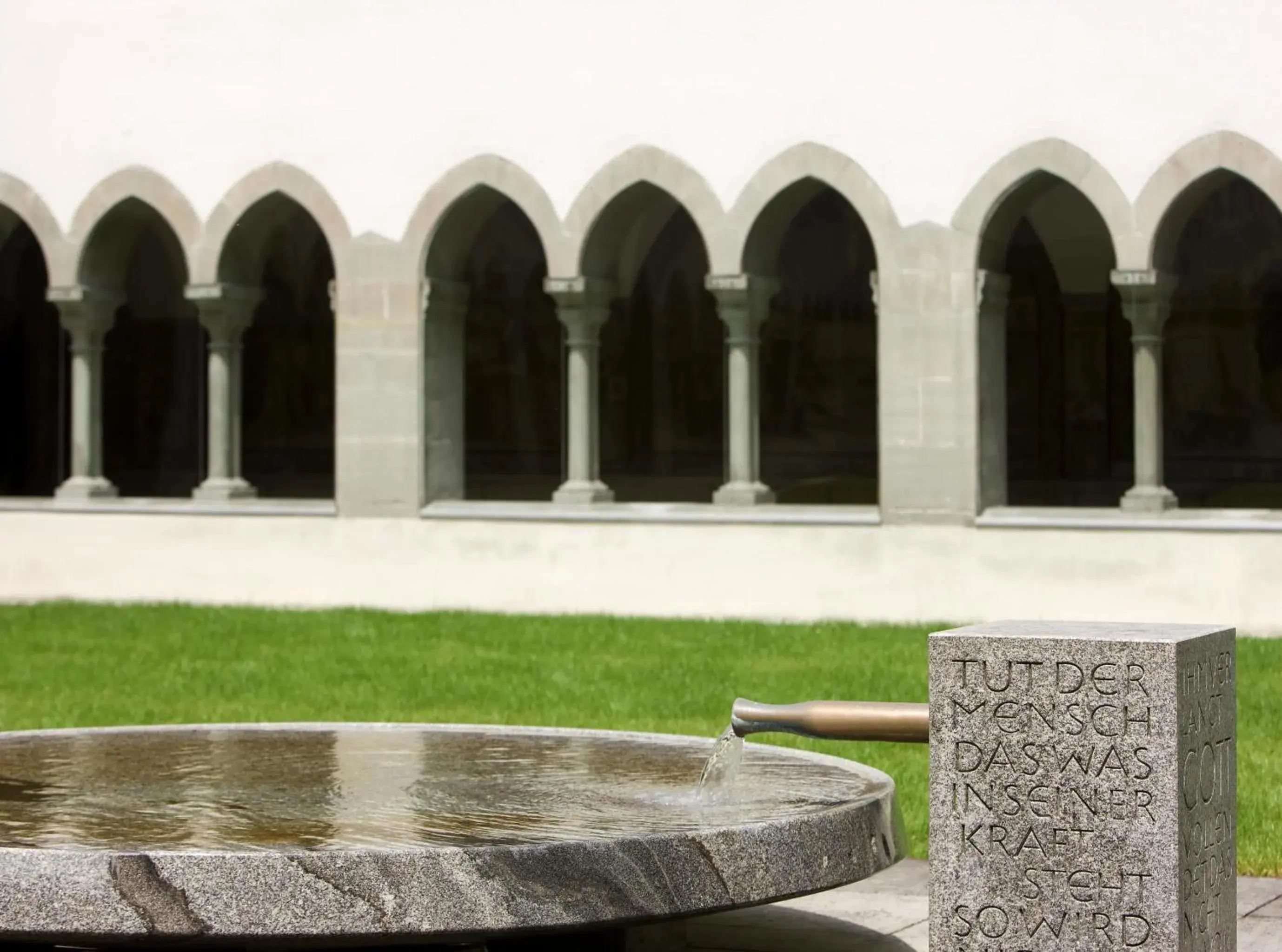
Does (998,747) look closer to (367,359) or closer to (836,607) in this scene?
A: (836,607)

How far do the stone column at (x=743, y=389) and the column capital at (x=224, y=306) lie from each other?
4360mm

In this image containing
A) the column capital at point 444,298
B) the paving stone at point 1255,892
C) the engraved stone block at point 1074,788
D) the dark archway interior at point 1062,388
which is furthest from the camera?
the dark archway interior at point 1062,388

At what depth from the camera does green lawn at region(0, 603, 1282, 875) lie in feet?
34.6

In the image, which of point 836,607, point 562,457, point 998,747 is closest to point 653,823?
point 998,747

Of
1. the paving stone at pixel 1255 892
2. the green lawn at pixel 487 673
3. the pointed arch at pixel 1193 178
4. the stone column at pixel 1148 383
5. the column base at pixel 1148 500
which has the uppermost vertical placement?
the pointed arch at pixel 1193 178

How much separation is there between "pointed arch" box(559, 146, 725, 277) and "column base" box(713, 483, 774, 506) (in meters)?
1.78

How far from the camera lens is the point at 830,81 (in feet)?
52.5

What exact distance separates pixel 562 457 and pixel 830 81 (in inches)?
284

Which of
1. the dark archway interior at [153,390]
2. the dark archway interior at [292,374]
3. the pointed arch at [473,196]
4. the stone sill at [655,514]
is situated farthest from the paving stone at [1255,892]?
the dark archway interior at [153,390]

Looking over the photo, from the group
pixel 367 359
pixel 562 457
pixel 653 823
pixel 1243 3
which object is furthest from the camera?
pixel 562 457

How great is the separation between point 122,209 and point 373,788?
13363mm

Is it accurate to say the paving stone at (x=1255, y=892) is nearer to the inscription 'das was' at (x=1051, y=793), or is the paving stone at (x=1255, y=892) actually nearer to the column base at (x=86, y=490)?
the inscription 'das was' at (x=1051, y=793)

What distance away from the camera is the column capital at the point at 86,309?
18688 millimetres

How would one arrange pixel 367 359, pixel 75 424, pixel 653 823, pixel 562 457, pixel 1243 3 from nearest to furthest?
1. pixel 653 823
2. pixel 1243 3
3. pixel 367 359
4. pixel 75 424
5. pixel 562 457
